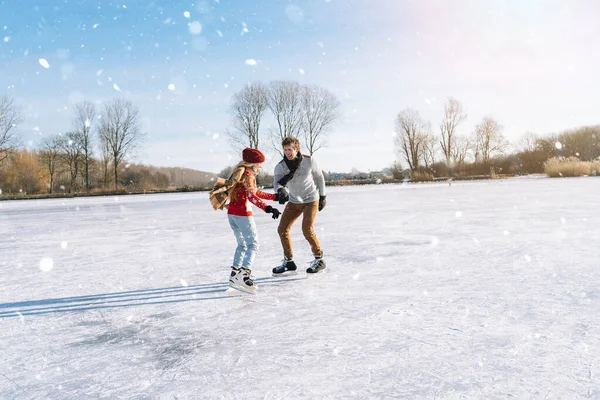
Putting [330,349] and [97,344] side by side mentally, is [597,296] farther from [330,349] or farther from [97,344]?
Result: [97,344]

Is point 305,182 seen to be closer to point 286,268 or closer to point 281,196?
point 281,196

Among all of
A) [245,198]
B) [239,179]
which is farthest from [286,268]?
[239,179]

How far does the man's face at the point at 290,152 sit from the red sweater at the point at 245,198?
64 cm

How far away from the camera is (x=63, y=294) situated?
4301mm

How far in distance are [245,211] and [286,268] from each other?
98 cm

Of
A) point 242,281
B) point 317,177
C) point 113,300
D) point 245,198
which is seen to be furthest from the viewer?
point 317,177

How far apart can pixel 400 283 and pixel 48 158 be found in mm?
57647

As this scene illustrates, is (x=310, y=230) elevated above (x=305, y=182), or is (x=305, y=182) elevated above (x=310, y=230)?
(x=305, y=182)

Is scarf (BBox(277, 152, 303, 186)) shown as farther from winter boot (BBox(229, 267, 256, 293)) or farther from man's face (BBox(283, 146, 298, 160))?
winter boot (BBox(229, 267, 256, 293))

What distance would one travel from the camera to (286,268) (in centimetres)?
500

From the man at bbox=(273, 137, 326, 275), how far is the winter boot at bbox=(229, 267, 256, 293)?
694mm

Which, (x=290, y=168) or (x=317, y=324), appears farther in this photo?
(x=290, y=168)

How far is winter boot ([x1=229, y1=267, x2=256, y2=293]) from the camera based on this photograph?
423 cm

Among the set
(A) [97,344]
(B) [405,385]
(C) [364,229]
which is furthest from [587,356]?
(C) [364,229]
